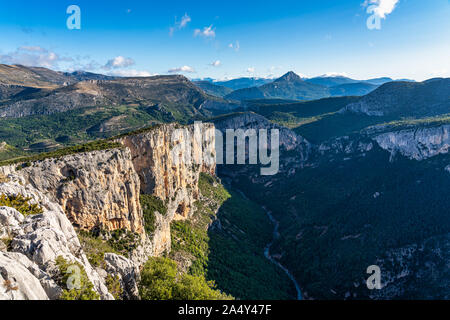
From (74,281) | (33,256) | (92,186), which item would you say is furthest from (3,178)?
(74,281)

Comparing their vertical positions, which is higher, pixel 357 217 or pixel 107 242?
pixel 107 242

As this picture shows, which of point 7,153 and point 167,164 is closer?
point 167,164

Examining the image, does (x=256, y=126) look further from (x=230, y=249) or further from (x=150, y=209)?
(x=150, y=209)

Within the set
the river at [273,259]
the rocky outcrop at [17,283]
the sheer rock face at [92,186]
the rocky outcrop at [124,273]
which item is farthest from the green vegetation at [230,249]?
the rocky outcrop at [17,283]

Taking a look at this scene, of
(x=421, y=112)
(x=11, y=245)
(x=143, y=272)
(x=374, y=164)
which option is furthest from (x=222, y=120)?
(x=11, y=245)

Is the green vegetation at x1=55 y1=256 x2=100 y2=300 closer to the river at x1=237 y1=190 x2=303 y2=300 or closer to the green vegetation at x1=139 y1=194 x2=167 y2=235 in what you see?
the green vegetation at x1=139 y1=194 x2=167 y2=235

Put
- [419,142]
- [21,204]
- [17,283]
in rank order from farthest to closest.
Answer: [419,142] < [21,204] < [17,283]

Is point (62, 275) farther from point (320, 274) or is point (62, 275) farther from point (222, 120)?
point (222, 120)
